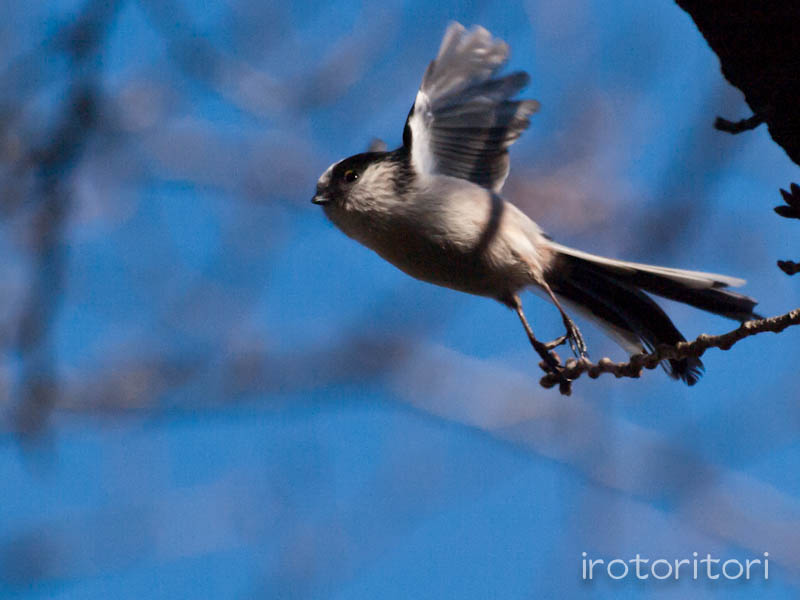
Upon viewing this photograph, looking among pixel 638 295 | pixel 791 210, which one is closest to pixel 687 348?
pixel 791 210

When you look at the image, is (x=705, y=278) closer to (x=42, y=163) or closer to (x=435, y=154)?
(x=435, y=154)

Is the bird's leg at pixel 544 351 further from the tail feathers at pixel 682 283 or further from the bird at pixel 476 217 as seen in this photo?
the tail feathers at pixel 682 283

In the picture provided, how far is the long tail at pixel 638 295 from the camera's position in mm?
2094

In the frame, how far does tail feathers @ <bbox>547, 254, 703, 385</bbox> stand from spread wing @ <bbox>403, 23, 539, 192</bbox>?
0.32 m

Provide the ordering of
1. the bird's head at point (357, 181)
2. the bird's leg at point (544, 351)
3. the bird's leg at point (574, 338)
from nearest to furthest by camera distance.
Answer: the bird's leg at point (544, 351), the bird's leg at point (574, 338), the bird's head at point (357, 181)

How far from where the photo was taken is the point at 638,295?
7.72 feet

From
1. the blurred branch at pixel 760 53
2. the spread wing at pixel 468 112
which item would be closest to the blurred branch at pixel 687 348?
the blurred branch at pixel 760 53

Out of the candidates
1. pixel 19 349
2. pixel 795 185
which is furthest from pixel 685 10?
pixel 19 349

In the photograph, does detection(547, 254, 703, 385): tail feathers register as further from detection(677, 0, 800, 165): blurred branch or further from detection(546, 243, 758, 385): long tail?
detection(677, 0, 800, 165): blurred branch

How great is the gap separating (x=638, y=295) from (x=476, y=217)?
463mm

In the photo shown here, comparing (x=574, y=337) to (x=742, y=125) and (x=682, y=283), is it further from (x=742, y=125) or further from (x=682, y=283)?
(x=742, y=125)

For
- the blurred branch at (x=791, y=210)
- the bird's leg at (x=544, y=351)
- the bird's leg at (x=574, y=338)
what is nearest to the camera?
the blurred branch at (x=791, y=210)

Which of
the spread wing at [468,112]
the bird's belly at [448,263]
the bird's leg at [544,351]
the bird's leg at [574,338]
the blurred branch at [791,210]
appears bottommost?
the blurred branch at [791,210]

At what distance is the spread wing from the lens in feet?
7.80
